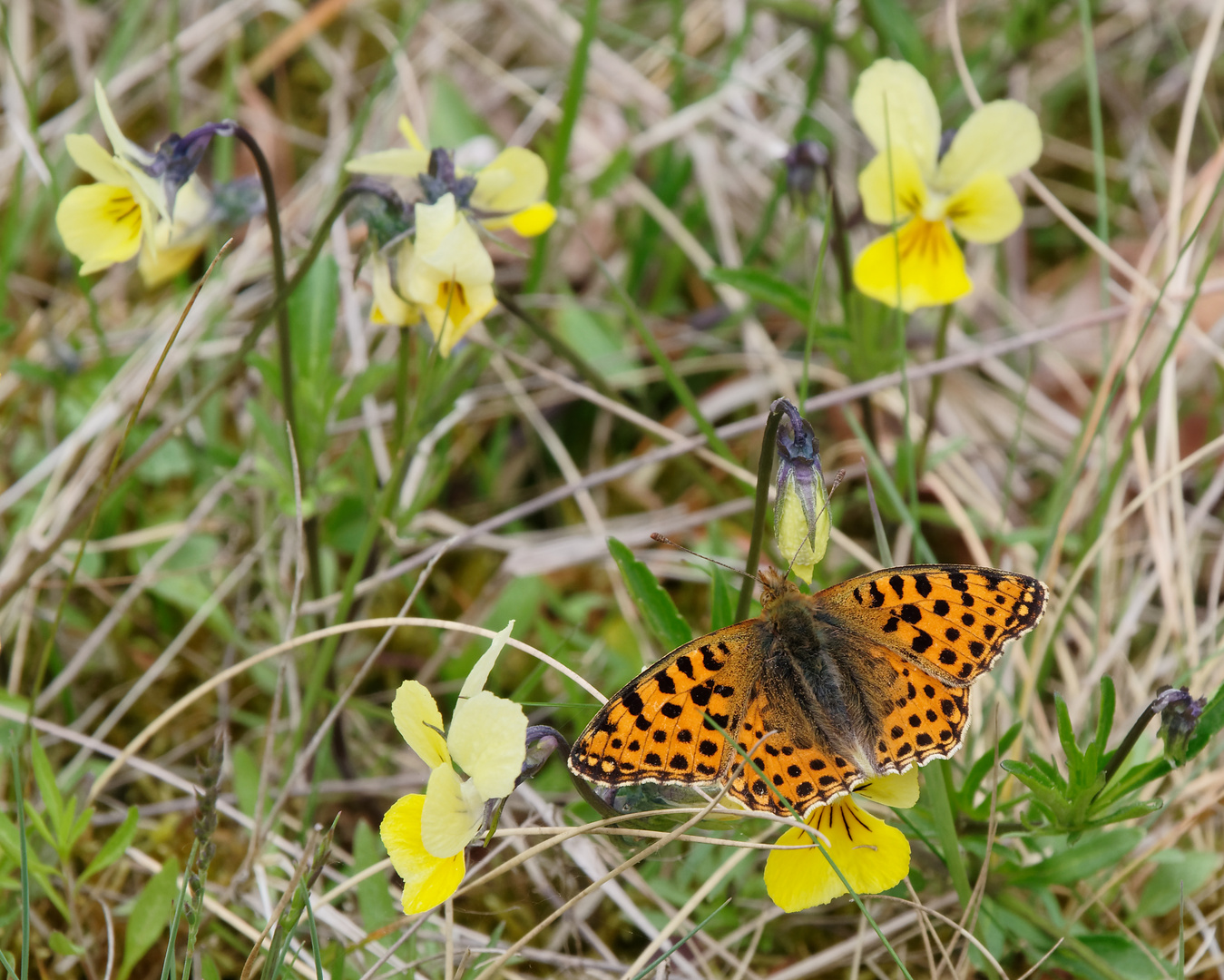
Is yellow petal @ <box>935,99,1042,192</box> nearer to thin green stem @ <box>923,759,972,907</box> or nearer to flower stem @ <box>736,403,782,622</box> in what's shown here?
flower stem @ <box>736,403,782,622</box>

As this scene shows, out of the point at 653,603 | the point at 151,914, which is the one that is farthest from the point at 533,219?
the point at 151,914

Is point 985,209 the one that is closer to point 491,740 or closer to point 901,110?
point 901,110

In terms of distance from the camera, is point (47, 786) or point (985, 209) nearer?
point (47, 786)

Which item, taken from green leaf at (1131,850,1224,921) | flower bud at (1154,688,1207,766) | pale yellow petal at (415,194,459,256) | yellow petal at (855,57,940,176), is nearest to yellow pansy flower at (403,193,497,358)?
pale yellow petal at (415,194,459,256)

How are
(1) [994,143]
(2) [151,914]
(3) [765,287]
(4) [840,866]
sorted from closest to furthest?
1. (4) [840,866]
2. (2) [151,914]
3. (1) [994,143]
4. (3) [765,287]

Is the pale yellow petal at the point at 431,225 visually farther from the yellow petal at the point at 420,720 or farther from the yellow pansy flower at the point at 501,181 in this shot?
the yellow petal at the point at 420,720

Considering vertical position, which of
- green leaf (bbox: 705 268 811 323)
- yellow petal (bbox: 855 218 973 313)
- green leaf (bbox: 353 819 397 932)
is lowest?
green leaf (bbox: 353 819 397 932)

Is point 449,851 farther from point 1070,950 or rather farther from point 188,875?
point 1070,950
